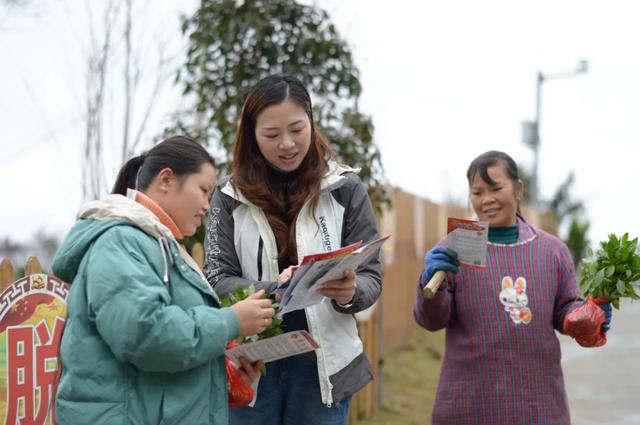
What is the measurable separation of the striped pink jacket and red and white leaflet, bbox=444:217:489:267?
190 millimetres

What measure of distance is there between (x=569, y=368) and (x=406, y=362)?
8.25 ft

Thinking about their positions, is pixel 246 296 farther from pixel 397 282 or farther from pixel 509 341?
pixel 397 282

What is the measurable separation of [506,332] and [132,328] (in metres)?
1.77

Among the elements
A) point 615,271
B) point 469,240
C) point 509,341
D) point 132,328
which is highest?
point 132,328

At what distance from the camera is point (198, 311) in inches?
86.9

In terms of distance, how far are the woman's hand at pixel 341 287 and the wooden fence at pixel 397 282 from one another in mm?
3482

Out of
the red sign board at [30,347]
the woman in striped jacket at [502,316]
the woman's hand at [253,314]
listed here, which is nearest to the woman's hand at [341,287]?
the woman's hand at [253,314]

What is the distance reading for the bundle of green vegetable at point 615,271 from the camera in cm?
314

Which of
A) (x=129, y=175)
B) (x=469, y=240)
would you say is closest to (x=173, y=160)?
(x=129, y=175)

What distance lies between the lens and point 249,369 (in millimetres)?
2564

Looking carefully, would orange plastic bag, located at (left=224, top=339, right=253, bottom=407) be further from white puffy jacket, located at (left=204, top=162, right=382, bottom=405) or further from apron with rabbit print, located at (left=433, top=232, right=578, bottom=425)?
apron with rabbit print, located at (left=433, top=232, right=578, bottom=425)

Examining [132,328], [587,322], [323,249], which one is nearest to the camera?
[132,328]

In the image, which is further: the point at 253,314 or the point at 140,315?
the point at 253,314

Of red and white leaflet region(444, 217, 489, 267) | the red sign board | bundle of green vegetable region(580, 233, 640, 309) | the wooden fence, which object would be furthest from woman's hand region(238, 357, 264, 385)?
the wooden fence
